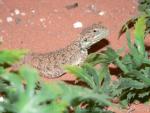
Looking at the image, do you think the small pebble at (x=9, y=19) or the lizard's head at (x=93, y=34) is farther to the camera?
the small pebble at (x=9, y=19)

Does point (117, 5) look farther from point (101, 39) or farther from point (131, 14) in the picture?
point (101, 39)

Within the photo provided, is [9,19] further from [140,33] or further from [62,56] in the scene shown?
[140,33]

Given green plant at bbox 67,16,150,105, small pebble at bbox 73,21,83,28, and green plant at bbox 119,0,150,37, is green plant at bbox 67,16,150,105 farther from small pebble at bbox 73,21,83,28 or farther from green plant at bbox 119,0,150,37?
small pebble at bbox 73,21,83,28

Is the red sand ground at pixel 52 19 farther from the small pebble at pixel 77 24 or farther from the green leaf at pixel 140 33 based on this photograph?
the green leaf at pixel 140 33

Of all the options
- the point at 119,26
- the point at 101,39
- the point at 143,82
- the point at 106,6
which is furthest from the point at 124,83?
the point at 106,6

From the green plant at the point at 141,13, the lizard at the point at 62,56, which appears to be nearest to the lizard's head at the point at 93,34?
the lizard at the point at 62,56

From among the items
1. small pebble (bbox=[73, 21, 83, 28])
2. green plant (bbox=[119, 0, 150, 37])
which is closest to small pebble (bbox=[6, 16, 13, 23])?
small pebble (bbox=[73, 21, 83, 28])
